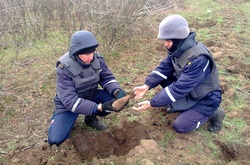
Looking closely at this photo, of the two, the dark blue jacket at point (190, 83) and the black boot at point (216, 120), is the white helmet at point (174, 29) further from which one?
the black boot at point (216, 120)

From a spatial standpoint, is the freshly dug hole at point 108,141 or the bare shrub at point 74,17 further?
the bare shrub at point 74,17

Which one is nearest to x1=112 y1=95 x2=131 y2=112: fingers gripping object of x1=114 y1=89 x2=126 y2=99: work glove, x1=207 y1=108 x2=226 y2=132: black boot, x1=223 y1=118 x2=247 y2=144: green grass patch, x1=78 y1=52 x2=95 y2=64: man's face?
x1=114 y1=89 x2=126 y2=99: work glove

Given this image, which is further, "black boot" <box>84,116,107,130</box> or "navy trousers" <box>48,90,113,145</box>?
"black boot" <box>84,116,107,130</box>

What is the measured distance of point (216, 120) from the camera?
335 centimetres

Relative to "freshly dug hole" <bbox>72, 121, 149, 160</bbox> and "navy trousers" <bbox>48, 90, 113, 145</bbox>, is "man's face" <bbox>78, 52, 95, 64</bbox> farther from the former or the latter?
"freshly dug hole" <bbox>72, 121, 149, 160</bbox>

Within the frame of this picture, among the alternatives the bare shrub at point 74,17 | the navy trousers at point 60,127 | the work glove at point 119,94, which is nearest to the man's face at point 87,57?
the work glove at point 119,94

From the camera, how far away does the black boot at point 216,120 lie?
3.33 meters

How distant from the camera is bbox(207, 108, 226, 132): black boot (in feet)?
10.9

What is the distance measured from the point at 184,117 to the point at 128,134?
0.68 m

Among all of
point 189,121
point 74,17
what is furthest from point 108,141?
point 74,17

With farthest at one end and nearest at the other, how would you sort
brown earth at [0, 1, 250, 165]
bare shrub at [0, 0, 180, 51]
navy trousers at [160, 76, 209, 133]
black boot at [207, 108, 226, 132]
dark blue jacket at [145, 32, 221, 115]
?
bare shrub at [0, 0, 180, 51] → black boot at [207, 108, 226, 132] → navy trousers at [160, 76, 209, 133] → dark blue jacket at [145, 32, 221, 115] → brown earth at [0, 1, 250, 165]

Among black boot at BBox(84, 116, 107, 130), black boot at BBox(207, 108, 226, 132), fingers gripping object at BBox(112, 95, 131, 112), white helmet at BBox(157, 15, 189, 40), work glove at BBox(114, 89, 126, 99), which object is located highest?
white helmet at BBox(157, 15, 189, 40)

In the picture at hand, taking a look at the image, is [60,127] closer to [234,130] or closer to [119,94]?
[119,94]

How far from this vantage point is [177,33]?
9.37ft
